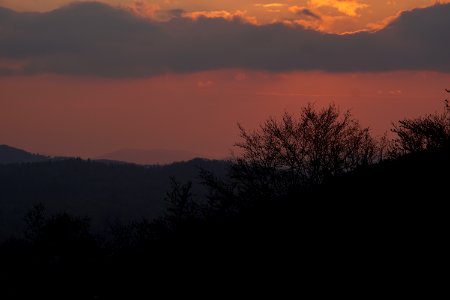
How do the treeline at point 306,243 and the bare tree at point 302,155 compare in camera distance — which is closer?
the treeline at point 306,243

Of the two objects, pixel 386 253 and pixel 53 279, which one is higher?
pixel 386 253

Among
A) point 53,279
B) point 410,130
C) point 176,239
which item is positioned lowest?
point 53,279

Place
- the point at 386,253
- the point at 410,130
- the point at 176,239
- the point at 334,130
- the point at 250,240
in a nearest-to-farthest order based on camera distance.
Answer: the point at 386,253
the point at 250,240
the point at 176,239
the point at 410,130
the point at 334,130

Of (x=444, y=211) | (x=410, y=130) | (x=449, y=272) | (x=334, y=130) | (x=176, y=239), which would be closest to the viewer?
(x=449, y=272)

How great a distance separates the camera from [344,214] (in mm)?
16359

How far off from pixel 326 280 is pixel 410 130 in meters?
22.1

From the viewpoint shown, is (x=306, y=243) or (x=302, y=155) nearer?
(x=306, y=243)

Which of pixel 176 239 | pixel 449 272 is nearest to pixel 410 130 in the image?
pixel 176 239

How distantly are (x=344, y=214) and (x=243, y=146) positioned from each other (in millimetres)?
23560

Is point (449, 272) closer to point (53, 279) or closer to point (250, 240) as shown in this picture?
point (250, 240)

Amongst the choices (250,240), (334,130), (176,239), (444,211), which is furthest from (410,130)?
(444,211)

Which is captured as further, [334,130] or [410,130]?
[334,130]

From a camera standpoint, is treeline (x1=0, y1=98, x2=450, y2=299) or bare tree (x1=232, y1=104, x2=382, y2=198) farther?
bare tree (x1=232, y1=104, x2=382, y2=198)

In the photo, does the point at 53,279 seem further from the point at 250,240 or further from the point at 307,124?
the point at 307,124
